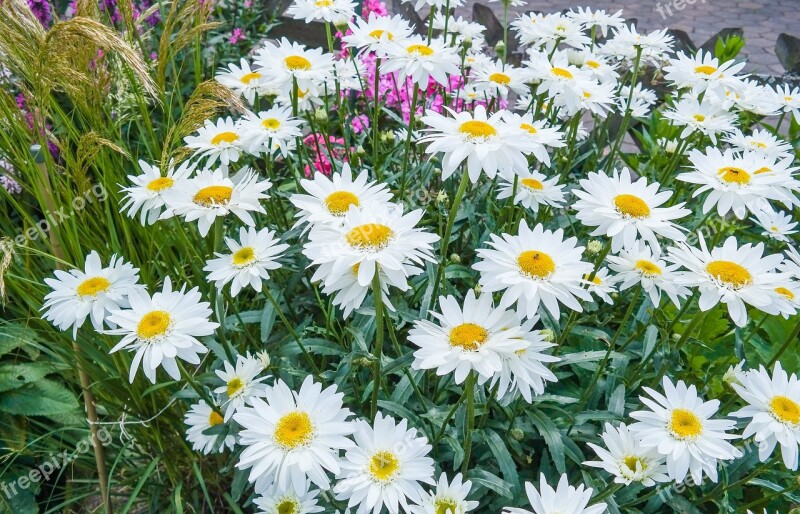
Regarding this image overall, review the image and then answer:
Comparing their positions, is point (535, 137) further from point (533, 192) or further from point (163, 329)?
point (163, 329)

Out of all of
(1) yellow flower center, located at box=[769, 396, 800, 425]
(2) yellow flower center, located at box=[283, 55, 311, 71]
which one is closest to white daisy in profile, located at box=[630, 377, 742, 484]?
(1) yellow flower center, located at box=[769, 396, 800, 425]

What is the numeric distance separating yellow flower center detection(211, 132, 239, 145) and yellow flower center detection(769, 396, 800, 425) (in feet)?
5.17

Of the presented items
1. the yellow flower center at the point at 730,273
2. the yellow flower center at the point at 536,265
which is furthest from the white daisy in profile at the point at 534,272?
the yellow flower center at the point at 730,273

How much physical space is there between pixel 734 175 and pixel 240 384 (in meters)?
1.36

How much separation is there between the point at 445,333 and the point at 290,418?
14.2 inches

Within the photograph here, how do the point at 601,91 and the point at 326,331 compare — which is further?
the point at 601,91

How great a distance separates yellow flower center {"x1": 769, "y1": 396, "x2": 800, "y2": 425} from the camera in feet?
4.62

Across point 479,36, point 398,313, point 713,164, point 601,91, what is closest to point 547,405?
point 398,313

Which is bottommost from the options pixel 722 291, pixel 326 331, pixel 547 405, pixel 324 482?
pixel 547 405

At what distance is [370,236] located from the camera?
132 centimetres

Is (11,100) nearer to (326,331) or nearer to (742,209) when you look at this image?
(326,331)

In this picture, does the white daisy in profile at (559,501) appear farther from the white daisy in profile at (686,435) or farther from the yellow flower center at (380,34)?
the yellow flower center at (380,34)

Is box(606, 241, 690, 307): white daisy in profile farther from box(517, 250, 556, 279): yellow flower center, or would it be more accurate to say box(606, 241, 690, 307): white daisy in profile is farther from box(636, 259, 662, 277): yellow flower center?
box(517, 250, 556, 279): yellow flower center

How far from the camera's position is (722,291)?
1.48 meters
